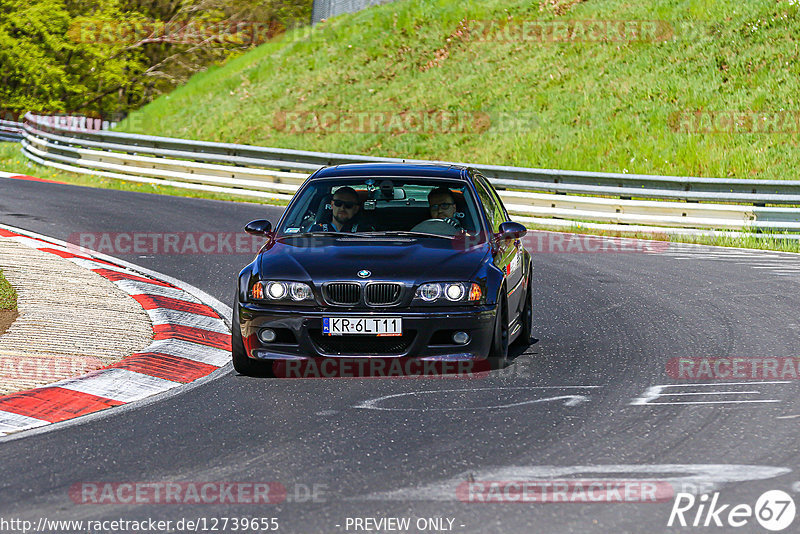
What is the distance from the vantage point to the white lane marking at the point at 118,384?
288 inches

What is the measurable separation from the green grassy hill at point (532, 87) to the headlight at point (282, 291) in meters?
18.5

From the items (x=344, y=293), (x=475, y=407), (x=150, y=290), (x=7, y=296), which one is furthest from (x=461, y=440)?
(x=150, y=290)

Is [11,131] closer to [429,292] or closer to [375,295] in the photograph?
[375,295]

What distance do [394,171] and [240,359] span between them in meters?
2.15

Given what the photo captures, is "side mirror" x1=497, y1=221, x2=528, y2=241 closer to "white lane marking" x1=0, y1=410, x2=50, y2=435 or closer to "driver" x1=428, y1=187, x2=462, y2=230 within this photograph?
"driver" x1=428, y1=187, x2=462, y2=230

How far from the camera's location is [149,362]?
26.9ft

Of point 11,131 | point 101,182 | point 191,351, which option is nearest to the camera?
point 191,351

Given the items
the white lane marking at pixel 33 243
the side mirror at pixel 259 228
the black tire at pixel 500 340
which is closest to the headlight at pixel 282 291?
the side mirror at pixel 259 228

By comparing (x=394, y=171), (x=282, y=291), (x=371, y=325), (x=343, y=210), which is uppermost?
(x=394, y=171)

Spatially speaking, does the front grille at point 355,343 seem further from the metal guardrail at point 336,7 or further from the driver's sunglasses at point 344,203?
the metal guardrail at point 336,7

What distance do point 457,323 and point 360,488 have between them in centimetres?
246

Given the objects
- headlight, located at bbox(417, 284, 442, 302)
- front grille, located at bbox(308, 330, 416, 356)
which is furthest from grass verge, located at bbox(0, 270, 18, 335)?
headlight, located at bbox(417, 284, 442, 302)

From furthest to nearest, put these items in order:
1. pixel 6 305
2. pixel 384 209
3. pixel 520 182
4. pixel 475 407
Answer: pixel 520 182
pixel 6 305
pixel 384 209
pixel 475 407

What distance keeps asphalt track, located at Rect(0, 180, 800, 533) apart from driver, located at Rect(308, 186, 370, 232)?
1428mm
